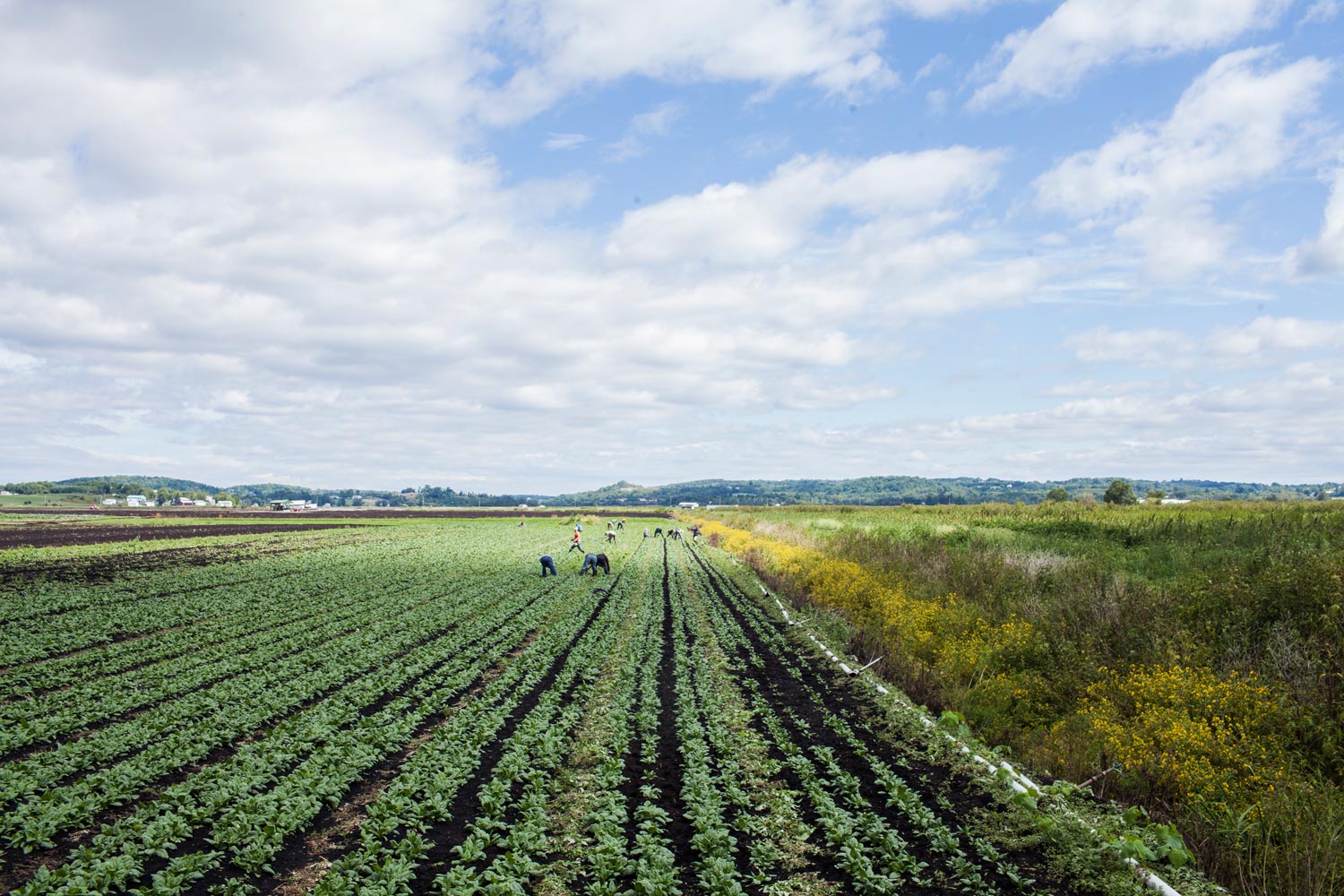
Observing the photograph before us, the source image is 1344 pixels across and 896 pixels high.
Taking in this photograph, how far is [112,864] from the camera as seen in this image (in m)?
6.76

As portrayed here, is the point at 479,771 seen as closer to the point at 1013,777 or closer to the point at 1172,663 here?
the point at 1013,777

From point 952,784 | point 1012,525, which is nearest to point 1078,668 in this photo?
point 952,784

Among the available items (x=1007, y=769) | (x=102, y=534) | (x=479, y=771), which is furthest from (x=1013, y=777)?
(x=102, y=534)

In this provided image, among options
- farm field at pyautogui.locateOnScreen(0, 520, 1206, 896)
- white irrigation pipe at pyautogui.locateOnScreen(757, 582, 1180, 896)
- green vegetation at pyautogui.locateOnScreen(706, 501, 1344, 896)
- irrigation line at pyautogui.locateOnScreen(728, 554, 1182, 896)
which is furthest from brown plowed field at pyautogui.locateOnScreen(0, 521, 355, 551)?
green vegetation at pyautogui.locateOnScreen(706, 501, 1344, 896)

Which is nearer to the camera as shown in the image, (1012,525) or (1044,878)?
(1044,878)

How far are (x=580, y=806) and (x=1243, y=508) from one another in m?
28.4

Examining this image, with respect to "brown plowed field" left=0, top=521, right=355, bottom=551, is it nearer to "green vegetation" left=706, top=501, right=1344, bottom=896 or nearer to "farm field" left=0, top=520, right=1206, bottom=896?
"farm field" left=0, top=520, right=1206, bottom=896

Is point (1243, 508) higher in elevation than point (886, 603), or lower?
higher

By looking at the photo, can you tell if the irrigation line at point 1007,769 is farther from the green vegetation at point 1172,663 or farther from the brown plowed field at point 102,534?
the brown plowed field at point 102,534

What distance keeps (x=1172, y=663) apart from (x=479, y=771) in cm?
1152

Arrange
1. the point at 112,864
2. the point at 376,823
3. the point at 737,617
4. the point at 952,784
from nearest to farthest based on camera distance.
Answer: the point at 112,864 → the point at 376,823 → the point at 952,784 → the point at 737,617

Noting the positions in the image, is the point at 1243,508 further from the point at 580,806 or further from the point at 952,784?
the point at 580,806

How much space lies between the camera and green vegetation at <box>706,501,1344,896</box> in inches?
329

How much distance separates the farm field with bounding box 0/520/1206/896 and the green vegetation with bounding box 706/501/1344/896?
1425 millimetres
